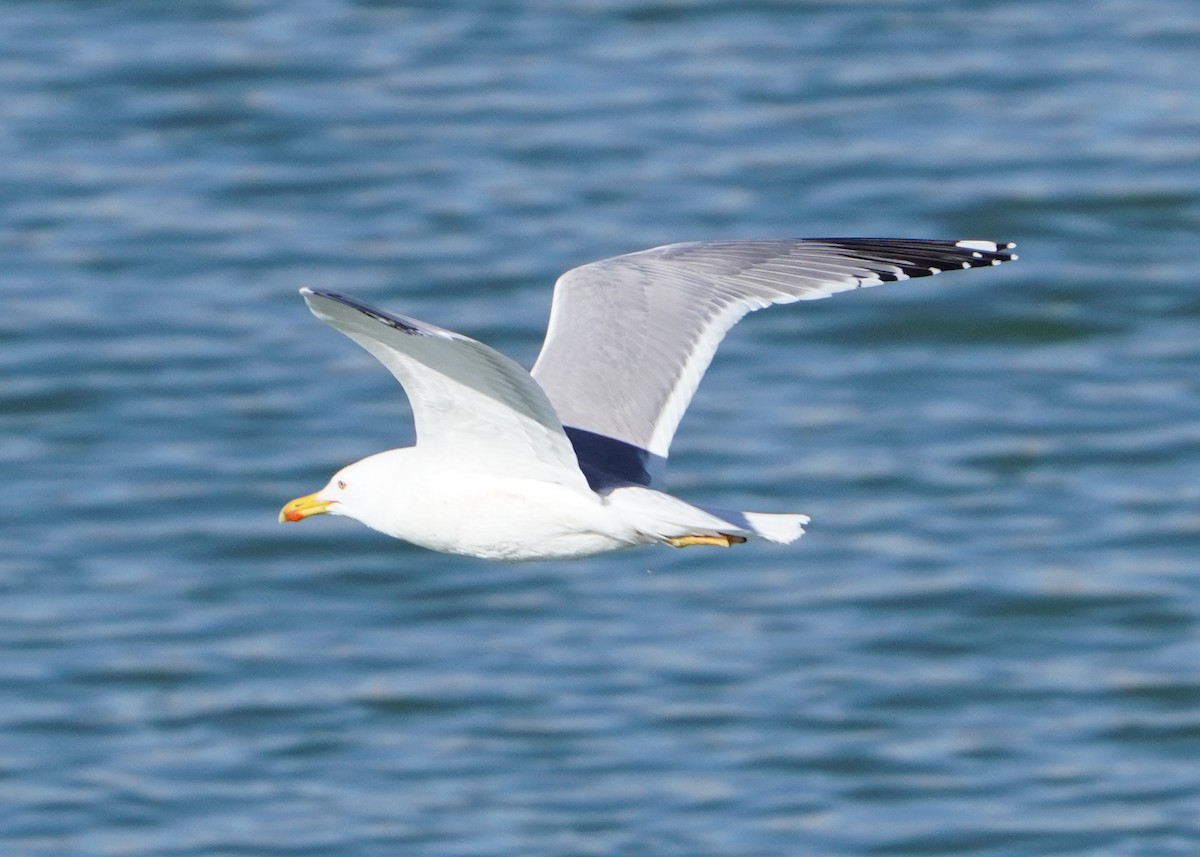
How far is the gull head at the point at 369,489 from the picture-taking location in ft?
21.0

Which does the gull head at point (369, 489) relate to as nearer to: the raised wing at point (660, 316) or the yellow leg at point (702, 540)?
the raised wing at point (660, 316)

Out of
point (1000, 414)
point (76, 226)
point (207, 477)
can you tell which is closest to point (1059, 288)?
point (1000, 414)

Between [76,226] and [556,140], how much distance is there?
301 cm

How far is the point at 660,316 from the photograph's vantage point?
23.3ft

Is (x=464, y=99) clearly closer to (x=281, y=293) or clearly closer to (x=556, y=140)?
(x=556, y=140)

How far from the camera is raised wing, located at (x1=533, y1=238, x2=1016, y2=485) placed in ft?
22.4

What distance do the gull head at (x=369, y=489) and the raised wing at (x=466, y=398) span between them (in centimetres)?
12

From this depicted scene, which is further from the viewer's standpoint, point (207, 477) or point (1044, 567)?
point (207, 477)

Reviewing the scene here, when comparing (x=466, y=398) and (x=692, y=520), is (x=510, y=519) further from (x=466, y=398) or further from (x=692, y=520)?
(x=692, y=520)

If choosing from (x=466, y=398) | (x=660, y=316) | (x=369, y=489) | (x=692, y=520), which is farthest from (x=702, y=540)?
(x=660, y=316)

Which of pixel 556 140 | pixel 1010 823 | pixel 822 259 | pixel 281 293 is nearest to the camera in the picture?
pixel 822 259

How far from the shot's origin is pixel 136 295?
43.9 feet

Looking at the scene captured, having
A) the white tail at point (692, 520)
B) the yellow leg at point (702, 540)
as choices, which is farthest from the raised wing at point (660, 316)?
the white tail at point (692, 520)

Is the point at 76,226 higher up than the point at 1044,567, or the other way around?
the point at 76,226
